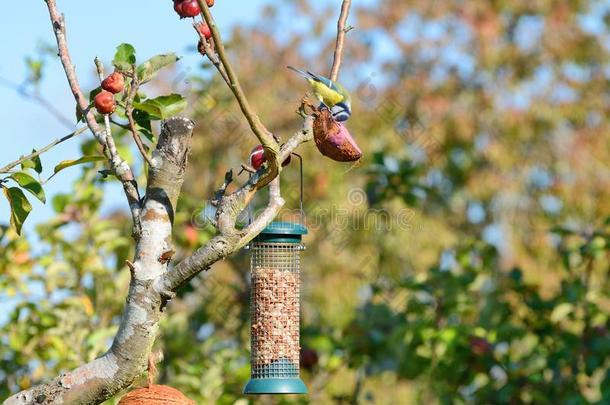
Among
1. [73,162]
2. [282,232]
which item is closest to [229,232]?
[73,162]

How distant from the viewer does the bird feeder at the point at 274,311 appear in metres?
3.22

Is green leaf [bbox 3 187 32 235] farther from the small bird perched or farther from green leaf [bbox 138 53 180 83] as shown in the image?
the small bird perched

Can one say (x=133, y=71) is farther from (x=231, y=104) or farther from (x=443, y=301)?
(x=231, y=104)

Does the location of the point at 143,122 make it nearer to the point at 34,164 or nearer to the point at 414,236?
the point at 34,164

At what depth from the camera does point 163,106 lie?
8.40 feet

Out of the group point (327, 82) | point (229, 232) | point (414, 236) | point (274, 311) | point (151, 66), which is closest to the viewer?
point (229, 232)

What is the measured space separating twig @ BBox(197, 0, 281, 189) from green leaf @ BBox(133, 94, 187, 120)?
36 cm

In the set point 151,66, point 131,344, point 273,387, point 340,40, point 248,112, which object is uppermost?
point 340,40

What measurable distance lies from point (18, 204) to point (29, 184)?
78 millimetres

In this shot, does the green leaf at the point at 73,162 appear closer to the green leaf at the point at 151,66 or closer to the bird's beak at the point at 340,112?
the green leaf at the point at 151,66

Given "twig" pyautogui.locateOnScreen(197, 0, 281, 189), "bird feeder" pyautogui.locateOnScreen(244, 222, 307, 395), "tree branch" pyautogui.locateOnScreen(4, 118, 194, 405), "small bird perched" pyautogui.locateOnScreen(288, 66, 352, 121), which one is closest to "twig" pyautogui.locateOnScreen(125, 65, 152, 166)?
"tree branch" pyautogui.locateOnScreen(4, 118, 194, 405)

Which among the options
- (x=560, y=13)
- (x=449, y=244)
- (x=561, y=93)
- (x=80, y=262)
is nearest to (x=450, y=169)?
(x=449, y=244)

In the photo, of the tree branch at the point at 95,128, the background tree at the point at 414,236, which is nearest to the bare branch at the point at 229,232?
the tree branch at the point at 95,128

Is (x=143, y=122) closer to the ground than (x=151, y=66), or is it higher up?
closer to the ground
